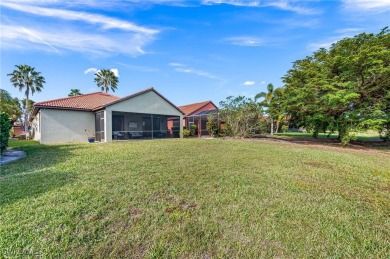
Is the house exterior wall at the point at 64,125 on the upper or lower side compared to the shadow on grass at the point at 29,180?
upper

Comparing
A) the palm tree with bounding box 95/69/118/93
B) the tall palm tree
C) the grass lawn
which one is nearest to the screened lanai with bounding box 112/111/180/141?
the grass lawn

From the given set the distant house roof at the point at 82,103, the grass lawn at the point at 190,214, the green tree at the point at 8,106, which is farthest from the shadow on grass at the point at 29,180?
the green tree at the point at 8,106

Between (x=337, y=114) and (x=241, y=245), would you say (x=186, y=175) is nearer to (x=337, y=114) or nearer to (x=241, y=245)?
(x=241, y=245)

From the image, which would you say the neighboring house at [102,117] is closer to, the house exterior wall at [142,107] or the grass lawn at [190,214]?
the house exterior wall at [142,107]

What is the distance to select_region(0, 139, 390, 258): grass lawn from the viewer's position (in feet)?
8.03

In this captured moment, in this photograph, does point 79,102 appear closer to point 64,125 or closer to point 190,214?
point 64,125

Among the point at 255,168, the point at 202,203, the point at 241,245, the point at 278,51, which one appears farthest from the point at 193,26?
the point at 241,245

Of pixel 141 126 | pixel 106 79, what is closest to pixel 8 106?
pixel 106 79

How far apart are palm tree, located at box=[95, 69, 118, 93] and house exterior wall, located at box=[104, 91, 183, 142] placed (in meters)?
18.9

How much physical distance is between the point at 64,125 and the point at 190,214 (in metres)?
17.7

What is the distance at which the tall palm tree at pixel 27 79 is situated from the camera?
102 ft

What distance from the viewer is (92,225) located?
112 inches

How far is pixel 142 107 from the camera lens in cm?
1861

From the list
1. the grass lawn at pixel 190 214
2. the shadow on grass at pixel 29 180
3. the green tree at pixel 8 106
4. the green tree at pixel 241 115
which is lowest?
the grass lawn at pixel 190 214
